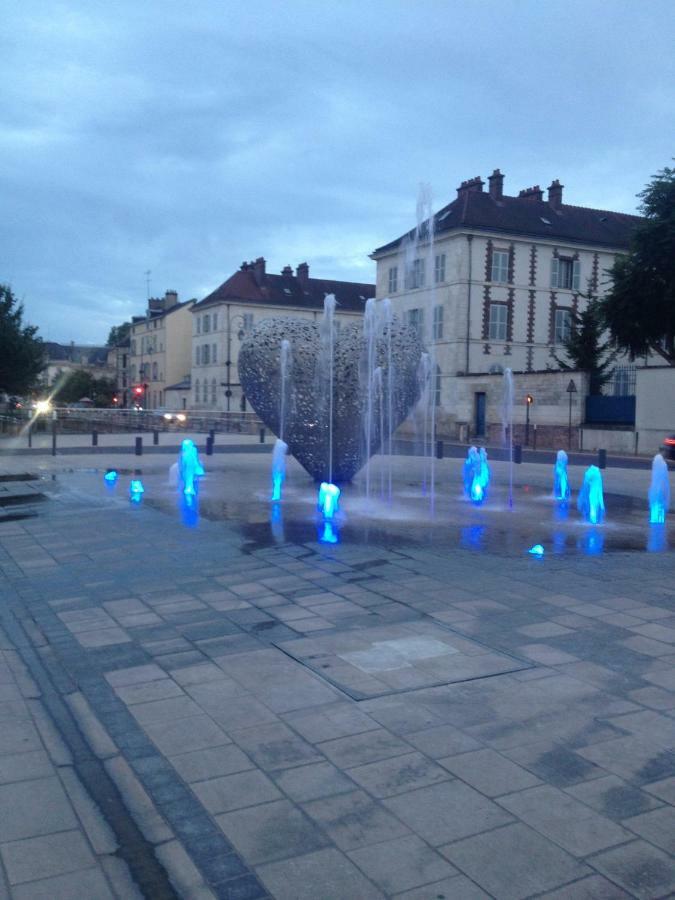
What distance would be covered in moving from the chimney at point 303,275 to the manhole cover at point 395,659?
2414 inches

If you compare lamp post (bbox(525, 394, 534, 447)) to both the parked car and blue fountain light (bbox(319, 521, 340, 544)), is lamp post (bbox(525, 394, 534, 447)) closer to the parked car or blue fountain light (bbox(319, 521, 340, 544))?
the parked car

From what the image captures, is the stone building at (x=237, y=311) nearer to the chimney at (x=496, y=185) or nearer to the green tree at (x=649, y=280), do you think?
the chimney at (x=496, y=185)

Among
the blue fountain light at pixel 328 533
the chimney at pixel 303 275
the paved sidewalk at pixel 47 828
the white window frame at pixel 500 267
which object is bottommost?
the paved sidewalk at pixel 47 828

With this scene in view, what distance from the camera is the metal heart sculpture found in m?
15.9

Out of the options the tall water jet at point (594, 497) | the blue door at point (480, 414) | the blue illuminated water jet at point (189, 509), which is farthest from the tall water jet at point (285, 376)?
the blue door at point (480, 414)

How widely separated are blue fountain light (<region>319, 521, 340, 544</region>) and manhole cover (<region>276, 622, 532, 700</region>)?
150 inches

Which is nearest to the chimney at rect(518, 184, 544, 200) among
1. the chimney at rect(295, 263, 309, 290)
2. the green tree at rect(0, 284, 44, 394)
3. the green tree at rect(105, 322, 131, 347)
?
the chimney at rect(295, 263, 309, 290)

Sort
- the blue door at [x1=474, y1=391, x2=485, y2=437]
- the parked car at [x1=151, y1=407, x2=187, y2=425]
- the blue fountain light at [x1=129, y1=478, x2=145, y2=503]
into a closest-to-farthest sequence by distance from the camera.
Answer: the blue fountain light at [x1=129, y1=478, x2=145, y2=503], the blue door at [x1=474, y1=391, x2=485, y2=437], the parked car at [x1=151, y1=407, x2=187, y2=425]

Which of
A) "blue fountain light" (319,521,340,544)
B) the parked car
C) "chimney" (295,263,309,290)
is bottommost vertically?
"blue fountain light" (319,521,340,544)

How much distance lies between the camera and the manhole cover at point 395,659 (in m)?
5.71

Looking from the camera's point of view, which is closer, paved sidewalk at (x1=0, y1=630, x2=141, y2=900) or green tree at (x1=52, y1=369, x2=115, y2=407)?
paved sidewalk at (x1=0, y1=630, x2=141, y2=900)

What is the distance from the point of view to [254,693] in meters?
5.52

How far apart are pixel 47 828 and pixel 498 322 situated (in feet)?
141

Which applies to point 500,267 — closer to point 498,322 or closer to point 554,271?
point 498,322
